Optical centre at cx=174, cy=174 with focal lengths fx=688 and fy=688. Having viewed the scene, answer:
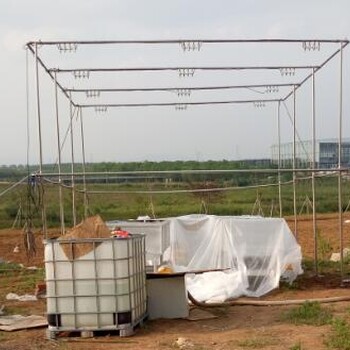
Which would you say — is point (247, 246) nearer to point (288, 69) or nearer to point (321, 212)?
point (288, 69)

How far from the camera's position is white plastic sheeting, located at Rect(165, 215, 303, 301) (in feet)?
32.3

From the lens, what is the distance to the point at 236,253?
1020cm

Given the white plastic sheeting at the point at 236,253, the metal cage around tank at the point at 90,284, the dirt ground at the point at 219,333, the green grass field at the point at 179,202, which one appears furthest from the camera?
the green grass field at the point at 179,202

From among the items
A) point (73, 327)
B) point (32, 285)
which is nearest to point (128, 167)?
point (32, 285)

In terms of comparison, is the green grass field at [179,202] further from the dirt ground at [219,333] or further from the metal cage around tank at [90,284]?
the metal cage around tank at [90,284]

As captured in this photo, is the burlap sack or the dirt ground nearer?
the dirt ground

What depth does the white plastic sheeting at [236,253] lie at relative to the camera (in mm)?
9836

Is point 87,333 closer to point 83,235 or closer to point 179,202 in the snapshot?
point 83,235

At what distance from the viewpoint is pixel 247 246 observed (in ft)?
33.6

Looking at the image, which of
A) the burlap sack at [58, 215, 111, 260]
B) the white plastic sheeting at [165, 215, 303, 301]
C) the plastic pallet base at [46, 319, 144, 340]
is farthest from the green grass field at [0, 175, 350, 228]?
the plastic pallet base at [46, 319, 144, 340]

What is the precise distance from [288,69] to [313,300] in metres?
4.02

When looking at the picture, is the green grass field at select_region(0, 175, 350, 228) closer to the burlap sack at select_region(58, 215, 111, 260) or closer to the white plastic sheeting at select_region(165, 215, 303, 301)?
the white plastic sheeting at select_region(165, 215, 303, 301)

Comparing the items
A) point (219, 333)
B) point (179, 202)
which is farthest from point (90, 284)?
point (179, 202)

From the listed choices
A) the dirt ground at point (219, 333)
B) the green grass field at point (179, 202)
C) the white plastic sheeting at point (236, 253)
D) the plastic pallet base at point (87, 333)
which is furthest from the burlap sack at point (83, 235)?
the green grass field at point (179, 202)
